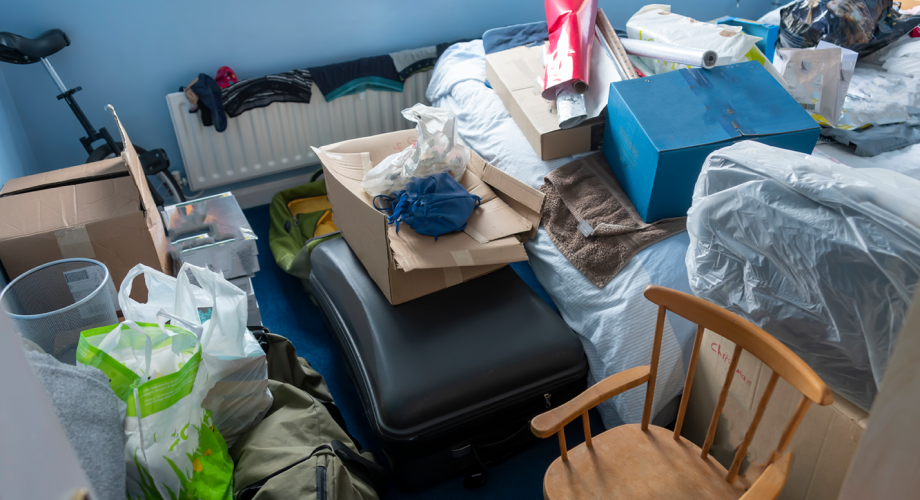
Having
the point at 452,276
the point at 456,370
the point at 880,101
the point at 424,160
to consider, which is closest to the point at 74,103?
the point at 424,160

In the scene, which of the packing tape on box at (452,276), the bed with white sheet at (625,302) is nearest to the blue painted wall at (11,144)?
the packing tape on box at (452,276)

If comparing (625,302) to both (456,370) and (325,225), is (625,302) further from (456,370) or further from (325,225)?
(325,225)

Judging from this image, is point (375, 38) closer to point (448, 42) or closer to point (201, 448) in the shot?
point (448, 42)

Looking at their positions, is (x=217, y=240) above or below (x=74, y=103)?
below

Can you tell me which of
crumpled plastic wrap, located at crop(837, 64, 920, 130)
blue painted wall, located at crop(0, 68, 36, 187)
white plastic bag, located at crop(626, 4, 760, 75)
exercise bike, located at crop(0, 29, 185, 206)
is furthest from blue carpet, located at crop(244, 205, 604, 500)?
crumpled plastic wrap, located at crop(837, 64, 920, 130)

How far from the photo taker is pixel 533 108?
1919mm

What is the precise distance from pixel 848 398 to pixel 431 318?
0.95 meters

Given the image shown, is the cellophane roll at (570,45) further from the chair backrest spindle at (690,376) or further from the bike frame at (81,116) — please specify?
the bike frame at (81,116)

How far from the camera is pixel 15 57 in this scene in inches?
73.2

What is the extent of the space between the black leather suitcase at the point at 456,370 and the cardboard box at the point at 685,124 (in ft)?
1.52

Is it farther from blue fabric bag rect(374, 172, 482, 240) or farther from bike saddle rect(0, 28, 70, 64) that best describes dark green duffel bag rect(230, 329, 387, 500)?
bike saddle rect(0, 28, 70, 64)

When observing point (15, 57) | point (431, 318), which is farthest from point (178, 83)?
point (431, 318)

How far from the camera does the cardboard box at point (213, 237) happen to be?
1714 millimetres

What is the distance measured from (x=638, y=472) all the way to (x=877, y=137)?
146 centimetres
